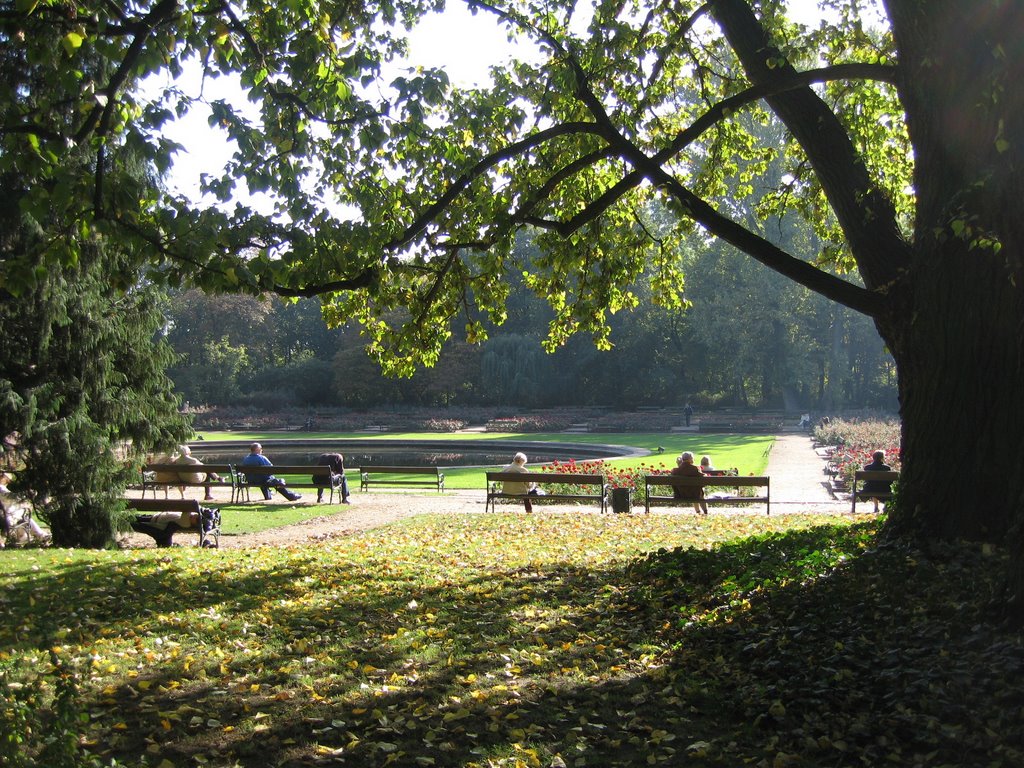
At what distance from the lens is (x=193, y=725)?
441 centimetres

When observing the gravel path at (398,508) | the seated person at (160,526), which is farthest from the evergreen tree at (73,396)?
the gravel path at (398,508)

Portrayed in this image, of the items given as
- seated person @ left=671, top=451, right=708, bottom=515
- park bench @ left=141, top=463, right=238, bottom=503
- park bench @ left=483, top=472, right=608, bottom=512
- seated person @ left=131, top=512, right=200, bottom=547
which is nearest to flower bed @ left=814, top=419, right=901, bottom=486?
seated person @ left=671, top=451, right=708, bottom=515

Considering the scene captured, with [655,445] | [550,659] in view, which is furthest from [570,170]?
[655,445]

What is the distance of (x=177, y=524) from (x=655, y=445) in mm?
25088

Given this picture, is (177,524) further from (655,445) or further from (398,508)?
(655,445)

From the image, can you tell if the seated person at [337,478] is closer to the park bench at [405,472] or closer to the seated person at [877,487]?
the park bench at [405,472]

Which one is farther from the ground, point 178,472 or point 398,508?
point 178,472

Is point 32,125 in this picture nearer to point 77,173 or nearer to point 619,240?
point 77,173

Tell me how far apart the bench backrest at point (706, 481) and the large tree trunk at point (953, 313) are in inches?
282

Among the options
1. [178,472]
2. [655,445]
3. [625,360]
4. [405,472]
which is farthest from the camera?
[625,360]

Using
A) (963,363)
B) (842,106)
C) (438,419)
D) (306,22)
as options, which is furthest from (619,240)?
(438,419)

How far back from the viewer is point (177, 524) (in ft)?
40.5

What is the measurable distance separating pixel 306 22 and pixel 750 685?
7982 millimetres

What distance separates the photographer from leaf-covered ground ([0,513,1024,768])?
416cm
